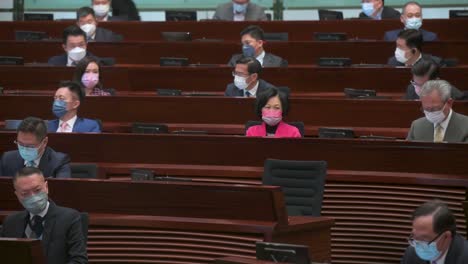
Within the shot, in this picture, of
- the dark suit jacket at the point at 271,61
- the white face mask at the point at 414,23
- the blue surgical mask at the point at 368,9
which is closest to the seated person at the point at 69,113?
the dark suit jacket at the point at 271,61

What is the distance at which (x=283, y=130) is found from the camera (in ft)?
26.1

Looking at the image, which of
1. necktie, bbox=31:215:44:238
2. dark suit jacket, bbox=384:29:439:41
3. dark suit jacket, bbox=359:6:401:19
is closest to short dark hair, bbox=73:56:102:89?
dark suit jacket, bbox=384:29:439:41

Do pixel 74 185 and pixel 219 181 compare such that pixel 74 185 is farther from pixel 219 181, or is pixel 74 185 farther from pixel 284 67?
pixel 284 67

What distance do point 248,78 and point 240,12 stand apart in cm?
273

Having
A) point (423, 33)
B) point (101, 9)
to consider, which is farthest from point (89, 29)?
point (423, 33)

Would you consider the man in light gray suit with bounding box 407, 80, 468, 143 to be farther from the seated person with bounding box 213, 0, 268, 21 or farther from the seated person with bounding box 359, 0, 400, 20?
the seated person with bounding box 213, 0, 268, 21

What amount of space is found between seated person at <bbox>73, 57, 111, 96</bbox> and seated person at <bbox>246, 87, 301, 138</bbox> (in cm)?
175

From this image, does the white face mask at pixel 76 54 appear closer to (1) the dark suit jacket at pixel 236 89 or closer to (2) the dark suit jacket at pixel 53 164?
(1) the dark suit jacket at pixel 236 89

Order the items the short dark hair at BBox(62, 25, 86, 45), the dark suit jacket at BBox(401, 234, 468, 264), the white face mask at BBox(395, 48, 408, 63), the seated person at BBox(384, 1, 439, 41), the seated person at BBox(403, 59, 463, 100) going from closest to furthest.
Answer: the dark suit jacket at BBox(401, 234, 468, 264) < the seated person at BBox(403, 59, 463, 100) < the white face mask at BBox(395, 48, 408, 63) < the short dark hair at BBox(62, 25, 86, 45) < the seated person at BBox(384, 1, 439, 41)

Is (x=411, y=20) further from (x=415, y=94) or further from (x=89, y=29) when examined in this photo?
(x=89, y=29)

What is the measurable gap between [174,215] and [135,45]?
4441mm

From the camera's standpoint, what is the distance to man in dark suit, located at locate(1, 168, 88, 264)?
5.77m

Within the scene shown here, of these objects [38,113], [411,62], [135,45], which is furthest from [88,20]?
[411,62]

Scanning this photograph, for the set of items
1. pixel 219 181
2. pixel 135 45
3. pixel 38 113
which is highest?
pixel 135 45
